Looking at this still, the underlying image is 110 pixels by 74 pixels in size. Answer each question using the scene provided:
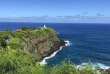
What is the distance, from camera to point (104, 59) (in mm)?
55000

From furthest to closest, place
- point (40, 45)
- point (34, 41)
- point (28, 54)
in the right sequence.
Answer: point (40, 45)
point (34, 41)
point (28, 54)

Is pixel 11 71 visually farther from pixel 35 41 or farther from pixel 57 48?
A: pixel 57 48

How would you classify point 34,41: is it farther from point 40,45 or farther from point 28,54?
point 28,54

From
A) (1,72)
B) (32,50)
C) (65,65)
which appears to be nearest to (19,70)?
(1,72)

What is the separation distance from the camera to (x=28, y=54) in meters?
32.2

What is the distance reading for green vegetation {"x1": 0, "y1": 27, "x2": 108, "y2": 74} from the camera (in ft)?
51.5

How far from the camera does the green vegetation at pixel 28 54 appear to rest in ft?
51.5

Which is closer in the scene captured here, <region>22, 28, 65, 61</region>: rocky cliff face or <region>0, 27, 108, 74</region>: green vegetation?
<region>0, 27, 108, 74</region>: green vegetation

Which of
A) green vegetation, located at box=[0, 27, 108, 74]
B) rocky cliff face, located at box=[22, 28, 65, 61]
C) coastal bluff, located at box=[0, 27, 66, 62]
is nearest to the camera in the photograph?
green vegetation, located at box=[0, 27, 108, 74]

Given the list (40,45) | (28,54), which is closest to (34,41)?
(40,45)

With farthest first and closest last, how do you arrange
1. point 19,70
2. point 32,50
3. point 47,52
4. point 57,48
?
point 57,48 < point 47,52 < point 32,50 < point 19,70

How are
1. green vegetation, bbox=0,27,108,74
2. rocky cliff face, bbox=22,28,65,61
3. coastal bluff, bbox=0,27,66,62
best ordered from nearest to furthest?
1. green vegetation, bbox=0,27,108,74
2. coastal bluff, bbox=0,27,66,62
3. rocky cliff face, bbox=22,28,65,61

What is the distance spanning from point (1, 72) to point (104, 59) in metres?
53.4

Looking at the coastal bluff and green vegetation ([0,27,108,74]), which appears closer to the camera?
green vegetation ([0,27,108,74])
